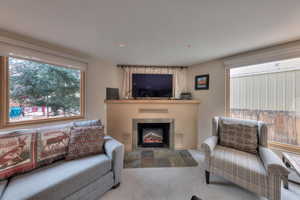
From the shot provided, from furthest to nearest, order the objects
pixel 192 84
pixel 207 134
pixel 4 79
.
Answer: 1. pixel 192 84
2. pixel 207 134
3. pixel 4 79

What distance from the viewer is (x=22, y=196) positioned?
106 centimetres

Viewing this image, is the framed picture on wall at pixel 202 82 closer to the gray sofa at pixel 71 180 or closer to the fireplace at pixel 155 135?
the fireplace at pixel 155 135

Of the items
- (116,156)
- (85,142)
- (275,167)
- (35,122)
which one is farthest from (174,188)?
(35,122)

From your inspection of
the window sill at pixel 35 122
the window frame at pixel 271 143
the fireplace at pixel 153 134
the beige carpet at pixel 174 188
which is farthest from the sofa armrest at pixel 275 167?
the window sill at pixel 35 122

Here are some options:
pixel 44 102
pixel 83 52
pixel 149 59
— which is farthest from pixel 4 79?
pixel 149 59

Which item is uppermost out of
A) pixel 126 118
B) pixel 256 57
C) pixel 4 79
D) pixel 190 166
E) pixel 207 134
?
pixel 256 57

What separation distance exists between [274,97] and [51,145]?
12.0 feet

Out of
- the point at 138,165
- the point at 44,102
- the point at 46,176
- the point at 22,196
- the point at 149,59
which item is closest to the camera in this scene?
the point at 22,196

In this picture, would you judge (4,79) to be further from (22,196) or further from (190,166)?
(190,166)

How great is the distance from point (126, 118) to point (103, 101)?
2.39 feet

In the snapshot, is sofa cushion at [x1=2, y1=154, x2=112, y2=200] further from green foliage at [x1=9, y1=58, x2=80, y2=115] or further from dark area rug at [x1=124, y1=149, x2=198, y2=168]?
green foliage at [x1=9, y1=58, x2=80, y2=115]

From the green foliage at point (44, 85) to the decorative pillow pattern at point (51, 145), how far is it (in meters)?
0.86

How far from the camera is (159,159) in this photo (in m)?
2.68

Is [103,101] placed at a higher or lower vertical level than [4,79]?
lower
